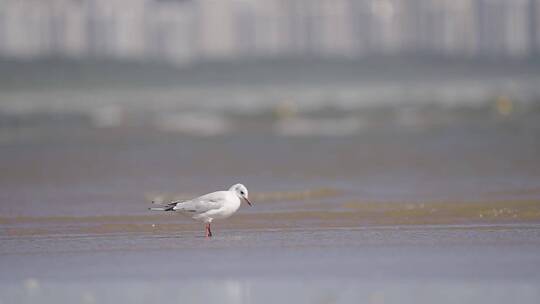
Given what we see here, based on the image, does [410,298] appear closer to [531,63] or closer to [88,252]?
[88,252]

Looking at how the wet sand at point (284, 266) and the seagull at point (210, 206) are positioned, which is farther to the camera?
the seagull at point (210, 206)

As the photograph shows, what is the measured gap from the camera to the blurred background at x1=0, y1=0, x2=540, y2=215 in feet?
57.4

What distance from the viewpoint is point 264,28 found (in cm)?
13025

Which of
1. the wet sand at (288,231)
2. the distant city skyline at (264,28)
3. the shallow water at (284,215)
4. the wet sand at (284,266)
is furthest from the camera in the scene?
the distant city skyline at (264,28)

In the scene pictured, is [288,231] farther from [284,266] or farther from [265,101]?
[265,101]

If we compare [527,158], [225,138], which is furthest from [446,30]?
[527,158]

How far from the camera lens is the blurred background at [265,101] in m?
17.5

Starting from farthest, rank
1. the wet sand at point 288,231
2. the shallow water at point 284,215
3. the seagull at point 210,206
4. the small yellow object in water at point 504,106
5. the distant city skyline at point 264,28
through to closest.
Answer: the distant city skyline at point 264,28 < the small yellow object in water at point 504,106 < the seagull at point 210,206 < the shallow water at point 284,215 < the wet sand at point 288,231

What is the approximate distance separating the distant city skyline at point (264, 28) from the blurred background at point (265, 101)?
0.76ft

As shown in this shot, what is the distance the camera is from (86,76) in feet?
257

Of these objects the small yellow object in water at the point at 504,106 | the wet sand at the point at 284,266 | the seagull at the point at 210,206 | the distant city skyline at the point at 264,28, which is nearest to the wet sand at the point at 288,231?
the wet sand at the point at 284,266

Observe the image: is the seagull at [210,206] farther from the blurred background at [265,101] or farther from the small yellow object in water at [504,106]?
the small yellow object in water at [504,106]

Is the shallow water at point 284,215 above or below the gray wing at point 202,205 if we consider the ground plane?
below

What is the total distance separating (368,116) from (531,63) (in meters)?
53.5
